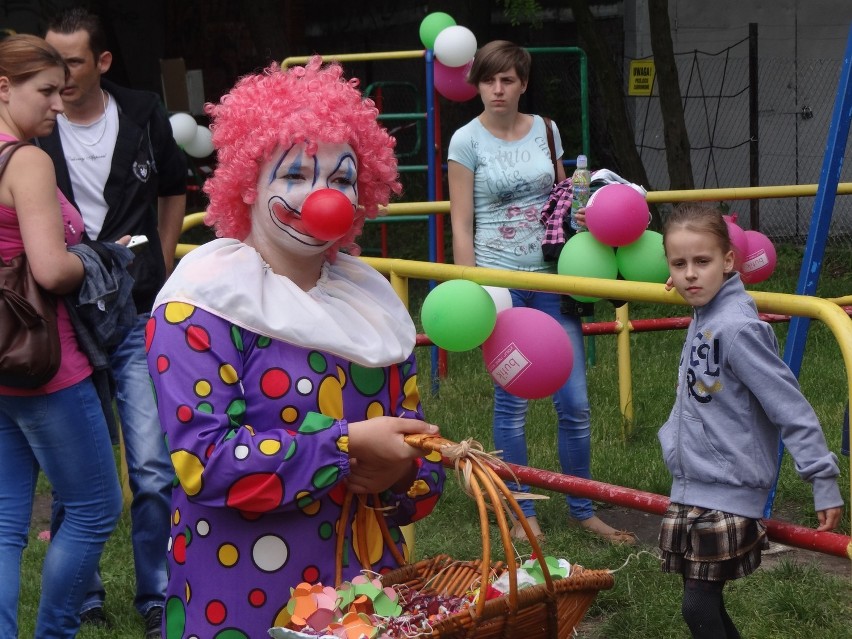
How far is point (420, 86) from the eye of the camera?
53.0ft

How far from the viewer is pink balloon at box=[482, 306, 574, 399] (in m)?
2.92

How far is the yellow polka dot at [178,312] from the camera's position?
209cm

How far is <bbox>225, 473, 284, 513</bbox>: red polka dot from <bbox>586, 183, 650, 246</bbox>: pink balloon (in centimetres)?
143

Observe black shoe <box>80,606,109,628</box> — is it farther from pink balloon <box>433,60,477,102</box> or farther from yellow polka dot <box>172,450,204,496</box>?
pink balloon <box>433,60,477,102</box>

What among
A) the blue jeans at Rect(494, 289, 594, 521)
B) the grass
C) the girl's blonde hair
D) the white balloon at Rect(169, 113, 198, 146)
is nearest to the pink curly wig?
the girl's blonde hair

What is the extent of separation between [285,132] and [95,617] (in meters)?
2.18

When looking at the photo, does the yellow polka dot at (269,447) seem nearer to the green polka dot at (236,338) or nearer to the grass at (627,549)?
the green polka dot at (236,338)

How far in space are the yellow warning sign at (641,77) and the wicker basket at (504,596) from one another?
1023 centimetres

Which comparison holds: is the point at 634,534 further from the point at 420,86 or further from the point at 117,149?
the point at 420,86

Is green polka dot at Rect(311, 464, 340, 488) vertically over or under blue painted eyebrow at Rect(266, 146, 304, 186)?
under

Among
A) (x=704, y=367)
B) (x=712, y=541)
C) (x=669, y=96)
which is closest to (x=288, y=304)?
(x=704, y=367)

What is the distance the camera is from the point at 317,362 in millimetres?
2182

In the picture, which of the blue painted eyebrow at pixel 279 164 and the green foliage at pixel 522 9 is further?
the green foliage at pixel 522 9

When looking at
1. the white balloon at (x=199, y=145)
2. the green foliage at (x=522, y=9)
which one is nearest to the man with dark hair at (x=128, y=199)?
the white balloon at (x=199, y=145)
